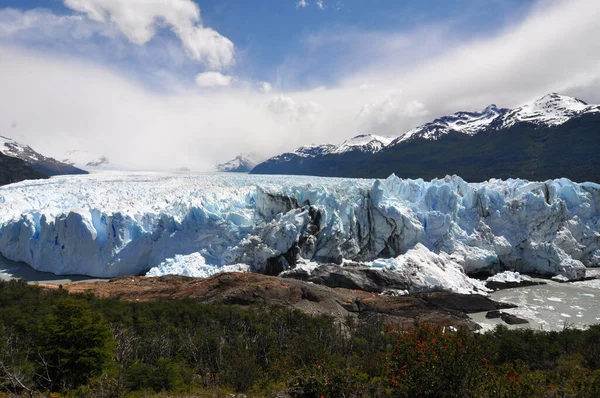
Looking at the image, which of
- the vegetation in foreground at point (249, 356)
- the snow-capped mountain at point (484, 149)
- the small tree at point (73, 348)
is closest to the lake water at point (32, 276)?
the vegetation in foreground at point (249, 356)

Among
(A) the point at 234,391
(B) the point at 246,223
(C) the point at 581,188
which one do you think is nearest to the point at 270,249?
(B) the point at 246,223

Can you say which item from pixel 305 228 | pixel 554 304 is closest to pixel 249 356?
pixel 305 228

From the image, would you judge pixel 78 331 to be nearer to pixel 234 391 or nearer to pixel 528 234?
pixel 234 391

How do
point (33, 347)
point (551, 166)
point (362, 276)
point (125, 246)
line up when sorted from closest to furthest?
point (33, 347)
point (362, 276)
point (125, 246)
point (551, 166)

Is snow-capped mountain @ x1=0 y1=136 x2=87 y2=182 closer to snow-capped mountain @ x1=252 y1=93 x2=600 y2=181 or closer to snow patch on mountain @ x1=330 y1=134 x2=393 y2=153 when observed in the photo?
snow-capped mountain @ x1=252 y1=93 x2=600 y2=181

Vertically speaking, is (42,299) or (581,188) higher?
(581,188)

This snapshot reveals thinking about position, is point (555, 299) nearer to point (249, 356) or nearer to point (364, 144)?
point (249, 356)

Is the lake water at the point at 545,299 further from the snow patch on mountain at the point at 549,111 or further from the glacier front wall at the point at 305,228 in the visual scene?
the snow patch on mountain at the point at 549,111
